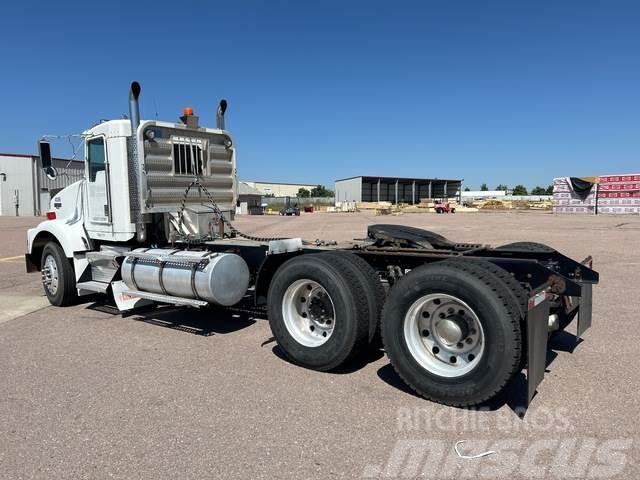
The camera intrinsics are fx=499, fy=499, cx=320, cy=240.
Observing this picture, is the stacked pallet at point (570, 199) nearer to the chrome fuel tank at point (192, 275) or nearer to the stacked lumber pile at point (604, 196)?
the stacked lumber pile at point (604, 196)

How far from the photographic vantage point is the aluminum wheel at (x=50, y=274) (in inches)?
307

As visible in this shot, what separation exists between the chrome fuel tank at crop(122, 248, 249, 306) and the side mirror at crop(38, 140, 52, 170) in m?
2.25

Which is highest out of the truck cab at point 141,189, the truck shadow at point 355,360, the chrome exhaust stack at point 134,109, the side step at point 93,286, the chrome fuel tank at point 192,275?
the chrome exhaust stack at point 134,109

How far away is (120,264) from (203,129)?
2.34 meters

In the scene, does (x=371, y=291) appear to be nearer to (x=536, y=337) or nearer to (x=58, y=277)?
(x=536, y=337)

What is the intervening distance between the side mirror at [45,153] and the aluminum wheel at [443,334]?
5986 millimetres

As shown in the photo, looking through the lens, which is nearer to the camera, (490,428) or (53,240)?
(490,428)

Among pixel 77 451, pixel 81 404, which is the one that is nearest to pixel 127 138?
pixel 81 404

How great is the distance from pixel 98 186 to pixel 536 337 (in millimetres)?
6171

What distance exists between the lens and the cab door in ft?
23.1

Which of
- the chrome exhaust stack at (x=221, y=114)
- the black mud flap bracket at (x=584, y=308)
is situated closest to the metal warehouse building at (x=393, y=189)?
the chrome exhaust stack at (x=221, y=114)

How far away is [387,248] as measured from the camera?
5117 mm

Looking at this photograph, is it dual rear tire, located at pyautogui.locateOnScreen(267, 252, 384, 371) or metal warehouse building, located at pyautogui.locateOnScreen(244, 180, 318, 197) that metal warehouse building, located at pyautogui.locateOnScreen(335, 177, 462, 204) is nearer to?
metal warehouse building, located at pyautogui.locateOnScreen(244, 180, 318, 197)

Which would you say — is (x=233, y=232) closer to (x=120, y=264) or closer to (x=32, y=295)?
(x=120, y=264)
